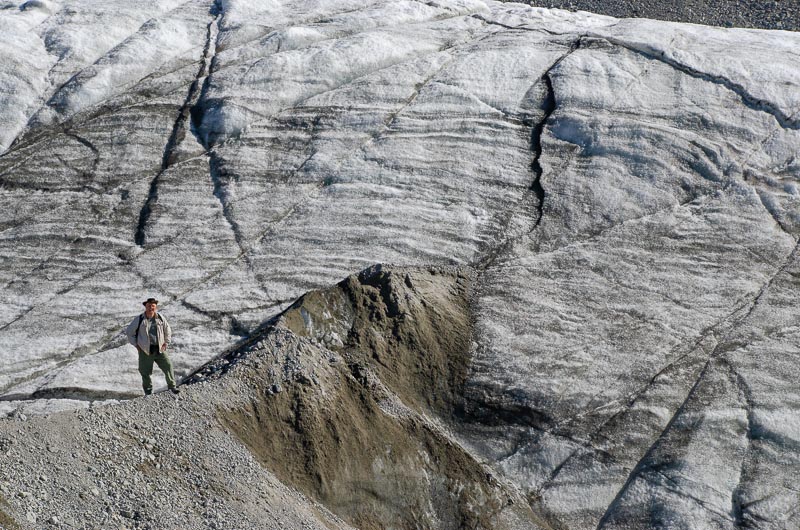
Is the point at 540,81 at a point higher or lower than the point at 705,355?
higher

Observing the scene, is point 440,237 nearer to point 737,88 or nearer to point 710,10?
point 737,88

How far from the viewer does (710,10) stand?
41875 mm

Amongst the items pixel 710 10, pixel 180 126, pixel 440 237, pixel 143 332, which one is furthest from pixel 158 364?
pixel 710 10

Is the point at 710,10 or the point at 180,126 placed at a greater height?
the point at 180,126

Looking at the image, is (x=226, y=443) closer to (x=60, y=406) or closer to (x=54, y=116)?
(x=60, y=406)

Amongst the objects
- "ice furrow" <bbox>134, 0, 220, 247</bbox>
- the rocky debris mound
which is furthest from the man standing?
"ice furrow" <bbox>134, 0, 220, 247</bbox>

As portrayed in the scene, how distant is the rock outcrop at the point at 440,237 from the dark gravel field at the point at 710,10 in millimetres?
16194

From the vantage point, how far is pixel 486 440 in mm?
17359

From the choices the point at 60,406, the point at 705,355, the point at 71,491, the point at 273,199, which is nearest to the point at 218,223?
the point at 273,199

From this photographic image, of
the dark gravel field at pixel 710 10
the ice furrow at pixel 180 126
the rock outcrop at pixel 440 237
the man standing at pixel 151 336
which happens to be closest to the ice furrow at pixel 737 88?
the rock outcrop at pixel 440 237

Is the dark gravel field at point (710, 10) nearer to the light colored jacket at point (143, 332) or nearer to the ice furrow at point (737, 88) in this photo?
the ice furrow at point (737, 88)

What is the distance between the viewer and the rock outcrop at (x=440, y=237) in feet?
55.4

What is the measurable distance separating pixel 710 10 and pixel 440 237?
2723 cm

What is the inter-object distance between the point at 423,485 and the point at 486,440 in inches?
72.8
